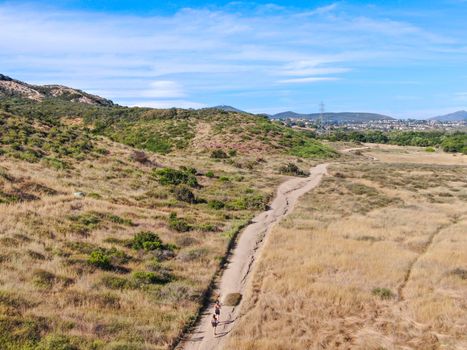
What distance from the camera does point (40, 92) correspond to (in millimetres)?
133375

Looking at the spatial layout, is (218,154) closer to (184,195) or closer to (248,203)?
(248,203)

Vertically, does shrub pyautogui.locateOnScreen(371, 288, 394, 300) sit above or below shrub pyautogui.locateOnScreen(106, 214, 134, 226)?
below

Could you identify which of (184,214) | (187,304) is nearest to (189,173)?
(184,214)

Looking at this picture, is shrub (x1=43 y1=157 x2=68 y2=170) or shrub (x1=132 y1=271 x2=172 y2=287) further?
shrub (x1=43 y1=157 x2=68 y2=170)

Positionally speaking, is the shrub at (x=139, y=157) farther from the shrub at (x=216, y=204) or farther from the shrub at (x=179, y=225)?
the shrub at (x=179, y=225)

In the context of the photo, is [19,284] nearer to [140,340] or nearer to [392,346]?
[140,340]

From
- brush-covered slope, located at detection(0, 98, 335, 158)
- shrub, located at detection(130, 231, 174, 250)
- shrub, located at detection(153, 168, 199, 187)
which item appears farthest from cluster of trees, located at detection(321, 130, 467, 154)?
shrub, located at detection(130, 231, 174, 250)

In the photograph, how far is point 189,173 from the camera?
4747 centimetres

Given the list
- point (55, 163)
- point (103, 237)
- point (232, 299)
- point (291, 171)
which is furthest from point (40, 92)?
point (232, 299)

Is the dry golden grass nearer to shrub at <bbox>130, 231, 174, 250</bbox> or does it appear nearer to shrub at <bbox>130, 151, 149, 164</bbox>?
shrub at <bbox>130, 231, 174, 250</bbox>

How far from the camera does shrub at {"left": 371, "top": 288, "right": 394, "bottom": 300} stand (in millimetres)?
17875

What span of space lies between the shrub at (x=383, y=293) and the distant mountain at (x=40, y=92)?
117 metres

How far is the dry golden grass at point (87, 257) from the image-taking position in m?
13.5

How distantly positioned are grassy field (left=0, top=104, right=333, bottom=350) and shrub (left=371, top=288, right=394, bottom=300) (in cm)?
712
